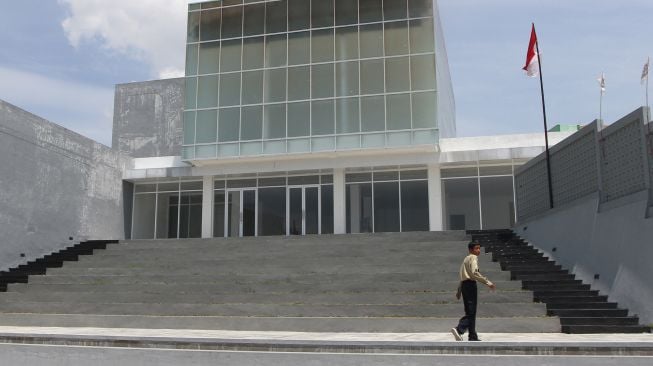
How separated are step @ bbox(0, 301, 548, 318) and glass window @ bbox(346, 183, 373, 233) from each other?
1326 centimetres

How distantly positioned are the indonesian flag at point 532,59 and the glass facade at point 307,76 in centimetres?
679

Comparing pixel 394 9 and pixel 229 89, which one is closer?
pixel 394 9

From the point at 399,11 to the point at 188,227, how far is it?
14.6m

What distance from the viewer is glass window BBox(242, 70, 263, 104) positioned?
2719 cm

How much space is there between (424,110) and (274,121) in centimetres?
678

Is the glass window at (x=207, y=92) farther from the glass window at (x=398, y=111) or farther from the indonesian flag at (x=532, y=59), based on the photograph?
the indonesian flag at (x=532, y=59)

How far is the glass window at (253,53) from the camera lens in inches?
1086

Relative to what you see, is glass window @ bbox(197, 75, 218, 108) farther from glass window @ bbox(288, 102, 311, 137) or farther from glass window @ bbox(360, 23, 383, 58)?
glass window @ bbox(360, 23, 383, 58)

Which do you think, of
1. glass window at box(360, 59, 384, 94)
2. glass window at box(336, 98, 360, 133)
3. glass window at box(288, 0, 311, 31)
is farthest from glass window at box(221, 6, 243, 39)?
glass window at box(360, 59, 384, 94)

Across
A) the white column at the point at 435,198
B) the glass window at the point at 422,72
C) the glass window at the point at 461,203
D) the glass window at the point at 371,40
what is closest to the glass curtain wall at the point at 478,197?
the glass window at the point at 461,203

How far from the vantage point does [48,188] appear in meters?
23.2

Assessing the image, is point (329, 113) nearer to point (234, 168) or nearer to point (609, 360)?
point (234, 168)

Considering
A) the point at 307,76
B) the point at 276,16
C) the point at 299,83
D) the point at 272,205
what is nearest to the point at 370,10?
the point at 307,76

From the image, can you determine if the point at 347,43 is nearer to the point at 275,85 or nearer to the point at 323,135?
the point at 275,85
